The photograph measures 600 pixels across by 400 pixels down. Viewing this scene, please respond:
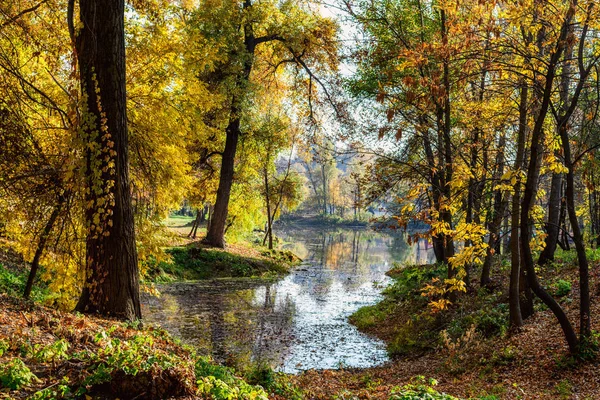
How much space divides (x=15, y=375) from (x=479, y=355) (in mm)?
7508

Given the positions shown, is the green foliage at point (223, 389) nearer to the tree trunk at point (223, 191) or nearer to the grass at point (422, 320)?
the grass at point (422, 320)

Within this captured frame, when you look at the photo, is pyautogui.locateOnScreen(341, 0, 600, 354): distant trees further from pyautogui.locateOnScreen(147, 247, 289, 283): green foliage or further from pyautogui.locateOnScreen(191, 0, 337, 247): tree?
pyautogui.locateOnScreen(147, 247, 289, 283): green foliage

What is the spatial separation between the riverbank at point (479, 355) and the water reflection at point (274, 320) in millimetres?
936

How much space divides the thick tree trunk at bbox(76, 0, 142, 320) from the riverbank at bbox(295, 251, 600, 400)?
3.39m

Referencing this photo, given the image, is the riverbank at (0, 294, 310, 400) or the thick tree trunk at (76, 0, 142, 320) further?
the thick tree trunk at (76, 0, 142, 320)

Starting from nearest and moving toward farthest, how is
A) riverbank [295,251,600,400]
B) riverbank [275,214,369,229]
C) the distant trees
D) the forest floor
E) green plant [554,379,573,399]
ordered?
green plant [554,379,573,399]
the distant trees
riverbank [295,251,600,400]
the forest floor
riverbank [275,214,369,229]

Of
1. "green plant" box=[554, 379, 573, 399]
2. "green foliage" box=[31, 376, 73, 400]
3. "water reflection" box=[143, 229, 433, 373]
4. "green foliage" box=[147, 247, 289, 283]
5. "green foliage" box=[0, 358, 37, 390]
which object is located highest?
"green foliage" box=[0, 358, 37, 390]

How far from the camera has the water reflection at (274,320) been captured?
10391mm

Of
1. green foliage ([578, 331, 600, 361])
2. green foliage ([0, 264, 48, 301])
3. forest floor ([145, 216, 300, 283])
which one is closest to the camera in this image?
green foliage ([578, 331, 600, 361])

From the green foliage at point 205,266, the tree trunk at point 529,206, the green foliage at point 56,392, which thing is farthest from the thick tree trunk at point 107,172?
the green foliage at point 205,266

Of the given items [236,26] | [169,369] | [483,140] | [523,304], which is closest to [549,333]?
[523,304]

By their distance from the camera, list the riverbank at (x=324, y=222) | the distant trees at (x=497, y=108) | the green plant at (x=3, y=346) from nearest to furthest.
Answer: the green plant at (x=3, y=346) < the distant trees at (x=497, y=108) < the riverbank at (x=324, y=222)

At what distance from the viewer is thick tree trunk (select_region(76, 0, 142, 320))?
22.1ft

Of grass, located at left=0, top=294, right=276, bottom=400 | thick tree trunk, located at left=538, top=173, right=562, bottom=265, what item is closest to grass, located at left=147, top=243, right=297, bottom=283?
thick tree trunk, located at left=538, top=173, right=562, bottom=265
